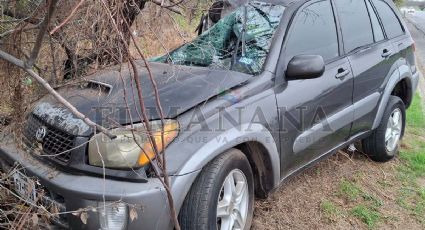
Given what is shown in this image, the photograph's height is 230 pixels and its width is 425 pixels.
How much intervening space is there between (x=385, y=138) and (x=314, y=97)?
1.55 metres

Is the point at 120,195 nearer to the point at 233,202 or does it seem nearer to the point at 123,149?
the point at 123,149

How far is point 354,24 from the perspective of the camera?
4133mm

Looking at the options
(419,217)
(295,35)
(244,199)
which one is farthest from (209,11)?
(419,217)

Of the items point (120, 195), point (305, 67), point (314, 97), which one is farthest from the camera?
point (314, 97)

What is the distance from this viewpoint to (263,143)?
3.01 metres

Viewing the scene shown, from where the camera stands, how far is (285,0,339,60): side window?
3.45 meters

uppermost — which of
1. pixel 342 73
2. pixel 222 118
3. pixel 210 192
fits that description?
pixel 222 118

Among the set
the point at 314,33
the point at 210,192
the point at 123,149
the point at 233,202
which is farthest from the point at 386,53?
the point at 123,149

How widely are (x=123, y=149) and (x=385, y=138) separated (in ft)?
10.0

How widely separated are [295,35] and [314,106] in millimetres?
558

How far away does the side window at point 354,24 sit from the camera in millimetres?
3984

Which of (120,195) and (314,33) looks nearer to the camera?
(120,195)

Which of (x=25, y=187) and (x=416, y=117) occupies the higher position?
(x=25, y=187)

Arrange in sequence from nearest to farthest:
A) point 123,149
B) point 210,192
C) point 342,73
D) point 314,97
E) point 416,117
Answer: point 123,149 → point 210,192 → point 314,97 → point 342,73 → point 416,117
